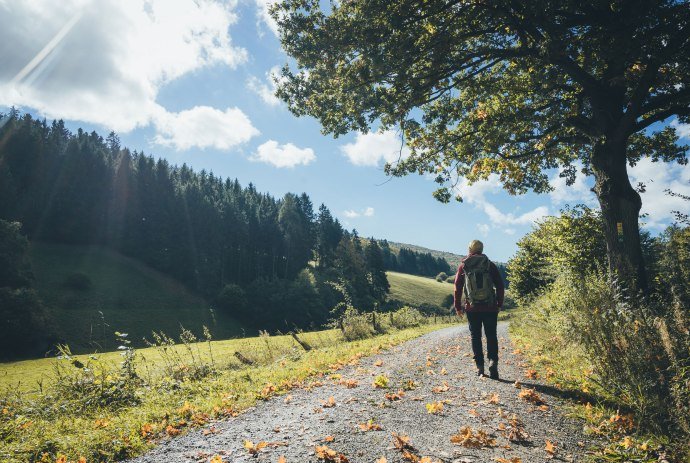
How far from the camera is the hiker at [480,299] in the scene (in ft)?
23.2

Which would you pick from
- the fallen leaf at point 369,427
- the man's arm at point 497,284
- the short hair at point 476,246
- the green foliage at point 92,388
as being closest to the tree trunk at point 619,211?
the man's arm at point 497,284

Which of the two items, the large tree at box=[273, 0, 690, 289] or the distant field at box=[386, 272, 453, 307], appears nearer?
the large tree at box=[273, 0, 690, 289]

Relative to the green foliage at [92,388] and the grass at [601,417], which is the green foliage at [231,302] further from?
the grass at [601,417]

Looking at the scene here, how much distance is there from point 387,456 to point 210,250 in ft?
231

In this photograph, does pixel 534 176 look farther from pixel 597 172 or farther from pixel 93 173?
pixel 93 173

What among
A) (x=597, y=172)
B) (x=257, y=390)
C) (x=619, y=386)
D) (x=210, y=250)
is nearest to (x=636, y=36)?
(x=597, y=172)

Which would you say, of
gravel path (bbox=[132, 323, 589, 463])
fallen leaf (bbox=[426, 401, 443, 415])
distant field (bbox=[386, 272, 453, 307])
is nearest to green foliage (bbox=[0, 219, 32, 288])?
gravel path (bbox=[132, 323, 589, 463])

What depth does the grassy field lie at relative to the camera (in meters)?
42.7

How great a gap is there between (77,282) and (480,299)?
5860 cm

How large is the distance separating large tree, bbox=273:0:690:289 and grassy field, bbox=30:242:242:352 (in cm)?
3533

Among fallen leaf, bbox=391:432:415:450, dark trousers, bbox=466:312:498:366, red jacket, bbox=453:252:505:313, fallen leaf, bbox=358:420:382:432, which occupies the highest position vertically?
red jacket, bbox=453:252:505:313

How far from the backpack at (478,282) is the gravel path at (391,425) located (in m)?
1.50

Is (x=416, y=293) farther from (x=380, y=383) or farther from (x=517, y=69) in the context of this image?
(x=380, y=383)

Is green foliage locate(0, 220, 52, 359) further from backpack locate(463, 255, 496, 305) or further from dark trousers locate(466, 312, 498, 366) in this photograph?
backpack locate(463, 255, 496, 305)
